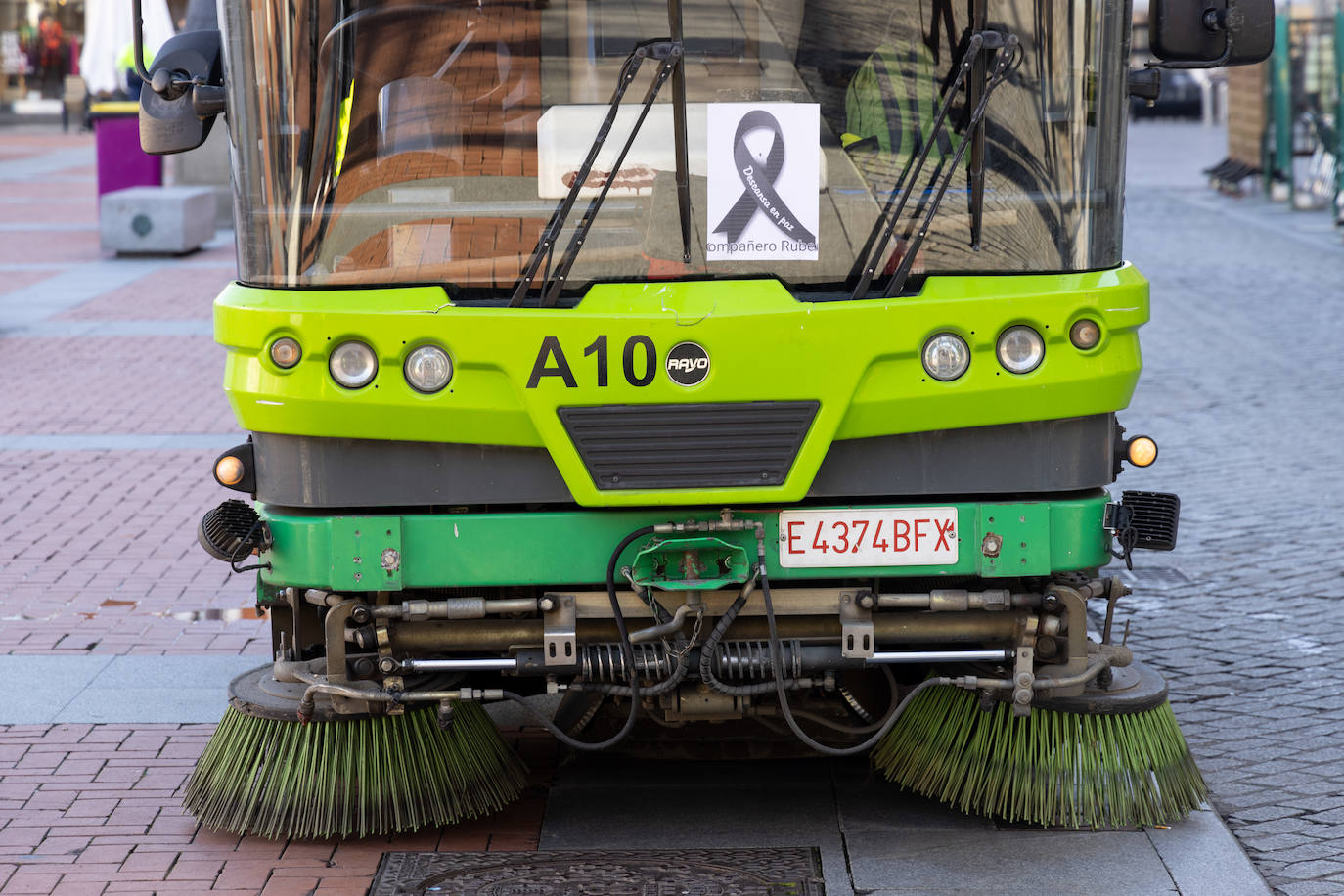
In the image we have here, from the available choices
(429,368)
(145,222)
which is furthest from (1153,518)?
(145,222)

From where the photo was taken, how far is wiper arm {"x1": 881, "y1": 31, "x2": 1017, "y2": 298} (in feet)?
14.3

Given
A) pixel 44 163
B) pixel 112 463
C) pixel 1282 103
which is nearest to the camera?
pixel 112 463

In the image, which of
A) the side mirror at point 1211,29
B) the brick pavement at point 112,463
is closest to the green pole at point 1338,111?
the brick pavement at point 112,463

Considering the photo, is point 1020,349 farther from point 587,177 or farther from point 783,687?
point 587,177

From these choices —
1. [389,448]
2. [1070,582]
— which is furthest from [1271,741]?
[389,448]

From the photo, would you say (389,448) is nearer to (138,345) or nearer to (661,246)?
(661,246)

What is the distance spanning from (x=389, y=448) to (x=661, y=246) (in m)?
0.81

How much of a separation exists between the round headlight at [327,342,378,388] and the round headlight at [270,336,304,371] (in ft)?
0.28

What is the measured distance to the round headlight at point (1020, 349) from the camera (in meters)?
4.33

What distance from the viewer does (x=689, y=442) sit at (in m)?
4.28

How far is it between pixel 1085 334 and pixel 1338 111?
57.7 ft

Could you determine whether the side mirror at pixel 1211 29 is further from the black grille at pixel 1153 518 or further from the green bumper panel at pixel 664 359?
the black grille at pixel 1153 518

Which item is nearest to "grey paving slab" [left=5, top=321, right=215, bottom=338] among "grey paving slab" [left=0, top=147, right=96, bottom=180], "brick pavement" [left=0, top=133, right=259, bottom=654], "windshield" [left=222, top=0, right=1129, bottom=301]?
"brick pavement" [left=0, top=133, right=259, bottom=654]

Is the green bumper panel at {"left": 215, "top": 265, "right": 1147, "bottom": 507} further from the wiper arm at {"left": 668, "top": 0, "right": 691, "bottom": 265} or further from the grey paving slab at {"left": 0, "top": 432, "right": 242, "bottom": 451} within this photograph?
the grey paving slab at {"left": 0, "top": 432, "right": 242, "bottom": 451}
